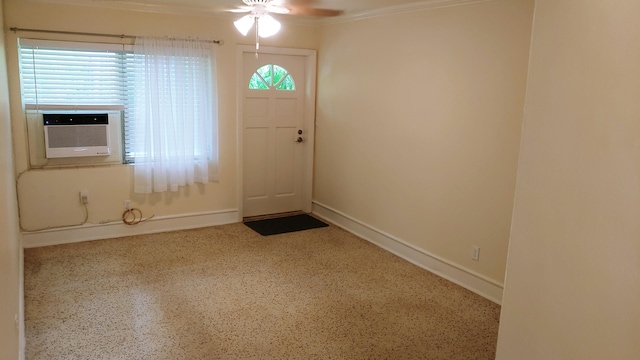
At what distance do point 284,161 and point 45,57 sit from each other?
109 inches

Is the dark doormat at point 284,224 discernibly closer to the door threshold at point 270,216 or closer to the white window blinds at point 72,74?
the door threshold at point 270,216

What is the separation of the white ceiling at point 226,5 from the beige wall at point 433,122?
0.35 ft

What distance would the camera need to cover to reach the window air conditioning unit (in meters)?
4.22

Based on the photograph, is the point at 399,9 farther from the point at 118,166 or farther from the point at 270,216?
the point at 118,166

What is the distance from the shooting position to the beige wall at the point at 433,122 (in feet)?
11.1

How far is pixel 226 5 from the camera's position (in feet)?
14.3

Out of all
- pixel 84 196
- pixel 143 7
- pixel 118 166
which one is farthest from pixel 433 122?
pixel 84 196

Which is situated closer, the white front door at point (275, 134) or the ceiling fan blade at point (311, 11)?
Result: the ceiling fan blade at point (311, 11)

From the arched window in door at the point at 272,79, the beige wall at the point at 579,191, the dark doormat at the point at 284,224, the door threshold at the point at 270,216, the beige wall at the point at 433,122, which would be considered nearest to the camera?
the beige wall at the point at 579,191

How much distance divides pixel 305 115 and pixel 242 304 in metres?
2.95

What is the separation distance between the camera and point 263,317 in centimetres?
318

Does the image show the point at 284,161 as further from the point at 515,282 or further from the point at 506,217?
the point at 515,282

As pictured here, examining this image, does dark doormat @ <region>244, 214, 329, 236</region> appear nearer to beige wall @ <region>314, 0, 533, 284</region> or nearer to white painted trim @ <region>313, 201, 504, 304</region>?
white painted trim @ <region>313, 201, 504, 304</region>

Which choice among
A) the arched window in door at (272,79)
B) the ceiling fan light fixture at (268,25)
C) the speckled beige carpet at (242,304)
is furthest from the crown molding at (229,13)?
the speckled beige carpet at (242,304)
